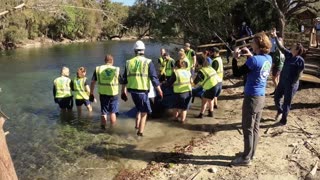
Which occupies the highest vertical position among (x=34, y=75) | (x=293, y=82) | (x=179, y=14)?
(x=179, y=14)

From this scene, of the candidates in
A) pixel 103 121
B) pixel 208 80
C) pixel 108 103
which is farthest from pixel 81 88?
pixel 208 80

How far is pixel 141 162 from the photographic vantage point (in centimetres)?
772

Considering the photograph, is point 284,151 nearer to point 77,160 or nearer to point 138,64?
point 138,64

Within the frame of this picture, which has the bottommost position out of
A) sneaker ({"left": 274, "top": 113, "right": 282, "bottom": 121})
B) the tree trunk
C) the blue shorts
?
sneaker ({"left": 274, "top": 113, "right": 282, "bottom": 121})

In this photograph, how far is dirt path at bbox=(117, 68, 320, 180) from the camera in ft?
22.4

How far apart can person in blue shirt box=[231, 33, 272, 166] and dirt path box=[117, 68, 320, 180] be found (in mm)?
607

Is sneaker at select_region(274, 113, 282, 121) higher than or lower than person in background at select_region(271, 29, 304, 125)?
lower

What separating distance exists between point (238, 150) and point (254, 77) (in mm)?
1884

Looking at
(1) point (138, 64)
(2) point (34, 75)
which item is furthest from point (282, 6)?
(1) point (138, 64)

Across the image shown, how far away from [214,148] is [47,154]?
362 centimetres

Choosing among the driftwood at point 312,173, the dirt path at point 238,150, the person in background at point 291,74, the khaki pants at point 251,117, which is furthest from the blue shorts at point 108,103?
the driftwood at point 312,173

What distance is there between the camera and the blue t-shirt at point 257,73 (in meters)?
6.50

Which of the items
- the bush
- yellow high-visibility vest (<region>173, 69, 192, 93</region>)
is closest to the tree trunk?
yellow high-visibility vest (<region>173, 69, 192, 93</region>)

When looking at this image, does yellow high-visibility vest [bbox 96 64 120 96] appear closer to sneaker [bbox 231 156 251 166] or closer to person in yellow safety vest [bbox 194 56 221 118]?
person in yellow safety vest [bbox 194 56 221 118]
